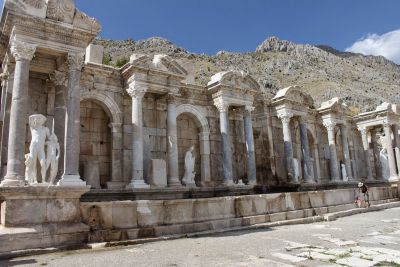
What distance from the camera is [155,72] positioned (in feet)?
50.3

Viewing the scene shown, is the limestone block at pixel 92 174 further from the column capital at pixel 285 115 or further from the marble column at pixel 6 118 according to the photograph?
the column capital at pixel 285 115

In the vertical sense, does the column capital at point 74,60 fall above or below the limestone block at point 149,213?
above

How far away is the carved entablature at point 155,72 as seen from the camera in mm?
14953

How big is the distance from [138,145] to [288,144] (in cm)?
1012

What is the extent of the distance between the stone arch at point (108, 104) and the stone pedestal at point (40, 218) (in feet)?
21.3

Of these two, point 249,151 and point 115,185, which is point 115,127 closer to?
point 115,185

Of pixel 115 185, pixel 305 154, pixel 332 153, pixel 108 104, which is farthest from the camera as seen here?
pixel 332 153

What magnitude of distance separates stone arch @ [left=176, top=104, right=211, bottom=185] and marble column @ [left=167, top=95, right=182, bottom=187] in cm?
166

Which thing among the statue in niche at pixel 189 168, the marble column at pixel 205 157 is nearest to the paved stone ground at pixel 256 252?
the statue in niche at pixel 189 168

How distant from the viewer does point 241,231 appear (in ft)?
35.8

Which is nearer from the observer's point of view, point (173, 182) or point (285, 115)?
point (173, 182)

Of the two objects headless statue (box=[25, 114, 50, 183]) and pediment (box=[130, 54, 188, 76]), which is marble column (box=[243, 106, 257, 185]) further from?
headless statue (box=[25, 114, 50, 183])

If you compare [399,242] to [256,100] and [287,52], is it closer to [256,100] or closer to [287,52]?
[256,100]

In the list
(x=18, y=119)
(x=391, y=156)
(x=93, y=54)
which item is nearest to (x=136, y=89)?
(x=93, y=54)
